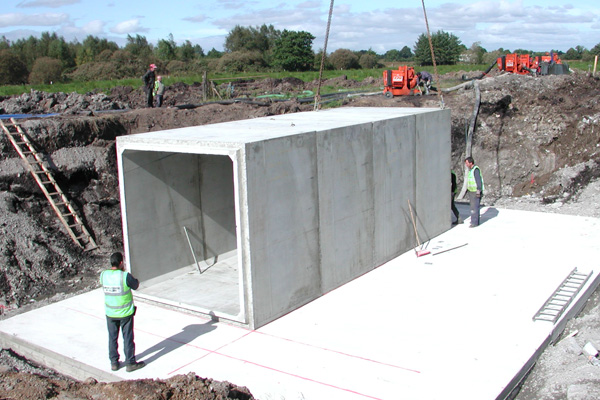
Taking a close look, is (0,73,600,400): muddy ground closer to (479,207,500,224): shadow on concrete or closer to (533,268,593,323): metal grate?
(533,268,593,323): metal grate

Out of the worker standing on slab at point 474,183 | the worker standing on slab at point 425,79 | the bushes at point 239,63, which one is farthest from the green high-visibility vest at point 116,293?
the bushes at point 239,63

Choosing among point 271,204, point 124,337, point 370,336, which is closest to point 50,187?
point 271,204

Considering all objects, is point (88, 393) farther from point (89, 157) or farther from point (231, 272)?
point (89, 157)

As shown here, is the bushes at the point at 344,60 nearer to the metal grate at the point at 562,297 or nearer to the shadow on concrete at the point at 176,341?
the metal grate at the point at 562,297

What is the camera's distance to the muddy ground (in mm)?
6238

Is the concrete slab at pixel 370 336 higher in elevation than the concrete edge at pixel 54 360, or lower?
higher

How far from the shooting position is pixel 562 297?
8.37 meters

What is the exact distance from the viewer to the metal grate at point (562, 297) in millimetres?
7711

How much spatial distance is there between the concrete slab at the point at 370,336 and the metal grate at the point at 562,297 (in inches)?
4.0

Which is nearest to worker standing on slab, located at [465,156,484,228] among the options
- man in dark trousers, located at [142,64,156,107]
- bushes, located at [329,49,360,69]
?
man in dark trousers, located at [142,64,156,107]

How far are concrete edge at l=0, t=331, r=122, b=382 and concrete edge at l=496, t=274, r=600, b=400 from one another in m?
4.28

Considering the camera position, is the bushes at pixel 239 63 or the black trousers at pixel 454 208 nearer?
the black trousers at pixel 454 208

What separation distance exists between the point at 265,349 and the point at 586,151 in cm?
1332

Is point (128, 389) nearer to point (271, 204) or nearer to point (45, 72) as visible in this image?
point (271, 204)
